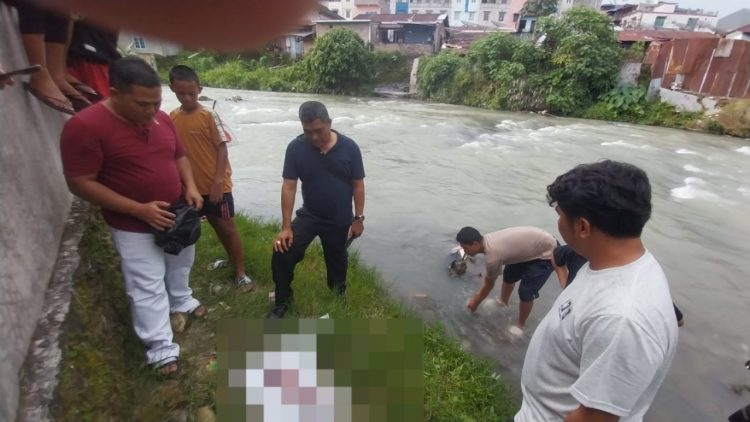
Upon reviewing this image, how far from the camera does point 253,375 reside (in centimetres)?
153

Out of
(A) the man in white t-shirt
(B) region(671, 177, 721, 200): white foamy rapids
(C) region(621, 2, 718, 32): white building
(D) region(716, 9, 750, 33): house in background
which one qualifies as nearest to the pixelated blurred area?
(A) the man in white t-shirt

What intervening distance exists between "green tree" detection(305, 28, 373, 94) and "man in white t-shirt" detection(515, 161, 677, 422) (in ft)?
75.5

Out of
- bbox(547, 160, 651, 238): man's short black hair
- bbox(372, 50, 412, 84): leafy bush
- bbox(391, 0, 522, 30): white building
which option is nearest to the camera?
bbox(547, 160, 651, 238): man's short black hair

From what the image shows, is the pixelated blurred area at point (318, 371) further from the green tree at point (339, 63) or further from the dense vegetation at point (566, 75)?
the green tree at point (339, 63)

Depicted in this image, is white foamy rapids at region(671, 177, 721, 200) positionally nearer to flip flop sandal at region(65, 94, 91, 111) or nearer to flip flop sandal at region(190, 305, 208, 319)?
flip flop sandal at region(190, 305, 208, 319)

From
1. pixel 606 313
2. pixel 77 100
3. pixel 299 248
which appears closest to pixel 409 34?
pixel 299 248

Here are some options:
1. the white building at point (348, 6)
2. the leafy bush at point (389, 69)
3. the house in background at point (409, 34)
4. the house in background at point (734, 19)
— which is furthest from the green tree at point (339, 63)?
the house in background at point (734, 19)

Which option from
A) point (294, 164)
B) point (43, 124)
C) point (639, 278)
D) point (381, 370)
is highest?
point (43, 124)

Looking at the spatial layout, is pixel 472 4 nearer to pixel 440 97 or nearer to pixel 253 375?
pixel 440 97

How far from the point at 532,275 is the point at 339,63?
21.4 metres

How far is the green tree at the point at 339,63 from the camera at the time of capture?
22.6 m

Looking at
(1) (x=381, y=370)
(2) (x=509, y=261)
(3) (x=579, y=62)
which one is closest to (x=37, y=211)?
(1) (x=381, y=370)

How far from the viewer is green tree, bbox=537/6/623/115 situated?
16.3 metres

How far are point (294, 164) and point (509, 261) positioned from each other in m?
1.97
